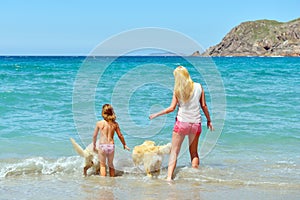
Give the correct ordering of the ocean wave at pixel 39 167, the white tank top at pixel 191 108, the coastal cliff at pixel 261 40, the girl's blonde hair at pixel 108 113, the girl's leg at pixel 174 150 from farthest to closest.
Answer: the coastal cliff at pixel 261 40, the ocean wave at pixel 39 167, the girl's blonde hair at pixel 108 113, the girl's leg at pixel 174 150, the white tank top at pixel 191 108

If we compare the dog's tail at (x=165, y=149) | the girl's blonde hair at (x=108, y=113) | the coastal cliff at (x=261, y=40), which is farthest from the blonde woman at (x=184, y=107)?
the coastal cliff at (x=261, y=40)

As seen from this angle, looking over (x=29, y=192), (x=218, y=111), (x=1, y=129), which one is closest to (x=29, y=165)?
(x=29, y=192)

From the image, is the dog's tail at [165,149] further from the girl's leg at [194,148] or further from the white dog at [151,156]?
the girl's leg at [194,148]

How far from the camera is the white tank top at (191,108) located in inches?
294

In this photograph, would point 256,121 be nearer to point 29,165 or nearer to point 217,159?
point 217,159

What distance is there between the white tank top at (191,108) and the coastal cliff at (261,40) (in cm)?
12599

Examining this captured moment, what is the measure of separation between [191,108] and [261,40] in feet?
495

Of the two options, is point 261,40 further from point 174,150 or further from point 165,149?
point 174,150

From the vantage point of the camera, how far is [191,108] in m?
7.48

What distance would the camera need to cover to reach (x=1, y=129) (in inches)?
473

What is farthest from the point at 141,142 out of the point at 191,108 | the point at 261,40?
the point at 261,40

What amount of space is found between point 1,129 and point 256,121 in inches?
285

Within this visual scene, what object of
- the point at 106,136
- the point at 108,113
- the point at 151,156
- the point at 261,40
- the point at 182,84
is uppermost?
the point at 261,40

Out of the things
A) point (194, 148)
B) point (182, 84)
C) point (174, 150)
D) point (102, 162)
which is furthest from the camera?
point (194, 148)
